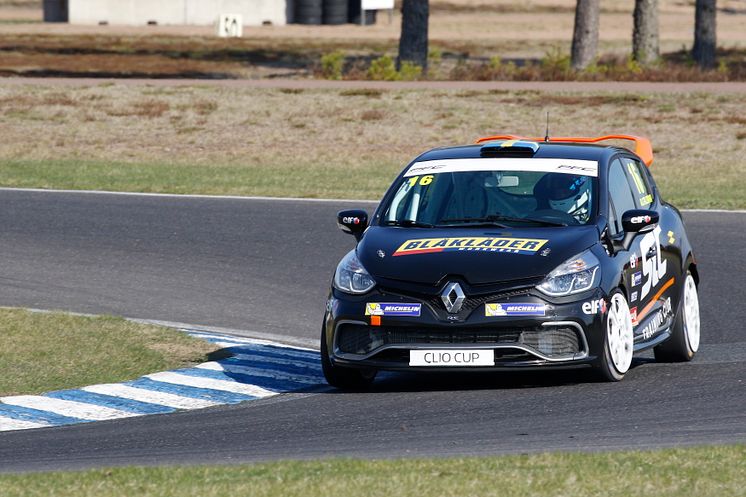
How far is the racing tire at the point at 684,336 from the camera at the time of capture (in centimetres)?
1112

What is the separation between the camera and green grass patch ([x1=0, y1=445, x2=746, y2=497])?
22.5 ft

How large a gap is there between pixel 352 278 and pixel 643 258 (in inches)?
82.8

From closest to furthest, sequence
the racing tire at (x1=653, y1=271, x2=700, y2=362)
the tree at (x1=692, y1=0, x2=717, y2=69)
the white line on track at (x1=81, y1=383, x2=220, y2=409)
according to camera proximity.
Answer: the white line on track at (x1=81, y1=383, x2=220, y2=409)
the racing tire at (x1=653, y1=271, x2=700, y2=362)
the tree at (x1=692, y1=0, x2=717, y2=69)

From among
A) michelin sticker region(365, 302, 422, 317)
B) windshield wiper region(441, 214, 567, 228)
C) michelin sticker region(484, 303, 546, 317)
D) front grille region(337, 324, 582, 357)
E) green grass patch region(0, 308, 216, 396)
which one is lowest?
green grass patch region(0, 308, 216, 396)

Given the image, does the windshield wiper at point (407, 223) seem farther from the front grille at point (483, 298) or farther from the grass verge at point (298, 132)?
the grass verge at point (298, 132)

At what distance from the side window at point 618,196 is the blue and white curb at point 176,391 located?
2.31 meters

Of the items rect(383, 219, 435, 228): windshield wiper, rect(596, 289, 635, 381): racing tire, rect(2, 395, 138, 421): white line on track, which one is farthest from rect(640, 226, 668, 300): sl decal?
rect(2, 395, 138, 421): white line on track

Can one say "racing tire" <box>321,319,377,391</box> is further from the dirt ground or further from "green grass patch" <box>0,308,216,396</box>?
the dirt ground

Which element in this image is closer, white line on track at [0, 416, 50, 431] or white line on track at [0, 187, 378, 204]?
white line on track at [0, 416, 50, 431]

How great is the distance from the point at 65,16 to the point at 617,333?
7440 cm

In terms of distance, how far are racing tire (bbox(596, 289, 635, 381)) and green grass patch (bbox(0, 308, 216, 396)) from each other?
3.38 meters

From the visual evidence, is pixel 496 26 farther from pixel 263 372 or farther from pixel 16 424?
pixel 16 424

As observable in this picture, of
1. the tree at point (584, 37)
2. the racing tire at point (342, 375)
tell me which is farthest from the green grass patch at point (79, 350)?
the tree at point (584, 37)

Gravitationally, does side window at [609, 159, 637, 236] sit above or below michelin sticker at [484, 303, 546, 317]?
above
